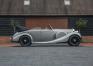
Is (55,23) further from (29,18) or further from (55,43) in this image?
(55,43)

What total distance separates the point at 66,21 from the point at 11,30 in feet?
18.1

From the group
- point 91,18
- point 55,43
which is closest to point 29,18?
point 91,18

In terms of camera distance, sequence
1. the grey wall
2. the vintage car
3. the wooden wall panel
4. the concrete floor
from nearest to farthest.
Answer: the concrete floor, the vintage car, the grey wall, the wooden wall panel

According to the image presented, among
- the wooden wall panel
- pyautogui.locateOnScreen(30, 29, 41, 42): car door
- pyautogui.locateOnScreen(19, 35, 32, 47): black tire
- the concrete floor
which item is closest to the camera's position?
the concrete floor

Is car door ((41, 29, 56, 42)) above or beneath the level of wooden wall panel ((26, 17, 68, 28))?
above

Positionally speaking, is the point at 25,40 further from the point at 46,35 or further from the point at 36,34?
the point at 46,35

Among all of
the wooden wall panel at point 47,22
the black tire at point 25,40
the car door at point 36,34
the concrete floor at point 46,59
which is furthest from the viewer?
the wooden wall panel at point 47,22

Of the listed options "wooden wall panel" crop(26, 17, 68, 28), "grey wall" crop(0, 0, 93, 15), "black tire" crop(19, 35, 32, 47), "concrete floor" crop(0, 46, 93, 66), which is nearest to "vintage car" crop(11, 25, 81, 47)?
"black tire" crop(19, 35, 32, 47)

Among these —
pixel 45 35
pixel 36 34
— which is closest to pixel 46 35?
pixel 45 35

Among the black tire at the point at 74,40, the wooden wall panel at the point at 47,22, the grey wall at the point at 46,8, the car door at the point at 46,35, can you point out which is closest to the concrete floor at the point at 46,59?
the black tire at the point at 74,40

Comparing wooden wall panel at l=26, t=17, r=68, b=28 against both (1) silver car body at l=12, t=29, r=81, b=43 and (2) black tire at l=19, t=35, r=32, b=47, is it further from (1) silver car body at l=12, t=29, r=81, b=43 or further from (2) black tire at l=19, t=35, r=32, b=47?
(2) black tire at l=19, t=35, r=32, b=47

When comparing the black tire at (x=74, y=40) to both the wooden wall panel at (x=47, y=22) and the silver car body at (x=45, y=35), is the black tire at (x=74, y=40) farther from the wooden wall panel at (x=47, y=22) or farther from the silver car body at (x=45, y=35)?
the wooden wall panel at (x=47, y=22)

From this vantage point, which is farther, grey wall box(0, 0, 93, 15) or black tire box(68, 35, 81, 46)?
grey wall box(0, 0, 93, 15)

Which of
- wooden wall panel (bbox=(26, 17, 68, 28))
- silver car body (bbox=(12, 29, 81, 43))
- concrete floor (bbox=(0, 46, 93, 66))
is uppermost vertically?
concrete floor (bbox=(0, 46, 93, 66))
